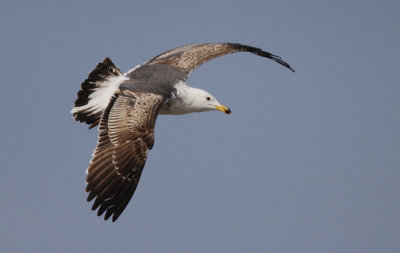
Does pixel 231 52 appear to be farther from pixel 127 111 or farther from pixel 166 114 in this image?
pixel 127 111

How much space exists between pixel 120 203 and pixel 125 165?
0.69 m

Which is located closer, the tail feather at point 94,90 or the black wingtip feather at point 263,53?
the tail feather at point 94,90

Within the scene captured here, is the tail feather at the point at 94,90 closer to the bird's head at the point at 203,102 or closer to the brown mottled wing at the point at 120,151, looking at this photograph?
the brown mottled wing at the point at 120,151

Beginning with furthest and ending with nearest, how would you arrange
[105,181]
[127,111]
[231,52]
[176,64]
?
1. [231,52]
2. [176,64]
3. [127,111]
4. [105,181]

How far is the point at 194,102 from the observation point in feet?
44.5

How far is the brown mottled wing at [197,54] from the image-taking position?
14.5m

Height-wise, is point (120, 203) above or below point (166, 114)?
below

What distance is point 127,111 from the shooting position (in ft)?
38.2

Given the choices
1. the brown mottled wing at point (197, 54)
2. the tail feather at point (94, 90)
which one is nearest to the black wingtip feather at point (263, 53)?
the brown mottled wing at point (197, 54)

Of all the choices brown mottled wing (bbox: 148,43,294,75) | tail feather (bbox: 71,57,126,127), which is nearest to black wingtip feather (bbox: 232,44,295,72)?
brown mottled wing (bbox: 148,43,294,75)

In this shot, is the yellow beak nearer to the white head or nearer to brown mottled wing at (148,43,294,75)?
the white head

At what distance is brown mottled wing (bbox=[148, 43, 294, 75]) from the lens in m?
14.5

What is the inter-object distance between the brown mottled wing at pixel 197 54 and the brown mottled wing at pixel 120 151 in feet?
8.66

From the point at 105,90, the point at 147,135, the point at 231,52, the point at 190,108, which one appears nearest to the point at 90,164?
the point at 147,135
